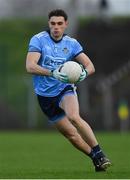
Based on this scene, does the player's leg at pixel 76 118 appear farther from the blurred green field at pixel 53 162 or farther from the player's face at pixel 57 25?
the player's face at pixel 57 25

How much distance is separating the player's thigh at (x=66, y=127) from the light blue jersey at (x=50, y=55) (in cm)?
45

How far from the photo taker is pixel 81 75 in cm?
1390

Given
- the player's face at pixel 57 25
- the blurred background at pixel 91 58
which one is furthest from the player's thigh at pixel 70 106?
the blurred background at pixel 91 58

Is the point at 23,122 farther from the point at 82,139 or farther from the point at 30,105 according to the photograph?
the point at 82,139

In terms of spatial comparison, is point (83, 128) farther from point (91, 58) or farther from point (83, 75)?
point (91, 58)

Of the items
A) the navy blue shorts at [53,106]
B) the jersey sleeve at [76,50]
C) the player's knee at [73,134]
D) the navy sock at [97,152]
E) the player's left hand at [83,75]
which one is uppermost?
the jersey sleeve at [76,50]

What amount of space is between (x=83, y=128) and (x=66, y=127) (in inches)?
21.1

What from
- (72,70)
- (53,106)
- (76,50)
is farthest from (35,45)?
(53,106)

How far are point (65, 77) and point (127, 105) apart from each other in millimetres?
27739

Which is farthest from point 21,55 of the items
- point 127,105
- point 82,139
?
point 82,139

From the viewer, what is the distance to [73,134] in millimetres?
14445

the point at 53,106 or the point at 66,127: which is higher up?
the point at 53,106

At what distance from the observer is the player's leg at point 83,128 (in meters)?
14.0

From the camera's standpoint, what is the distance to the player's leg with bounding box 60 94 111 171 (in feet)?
45.8
